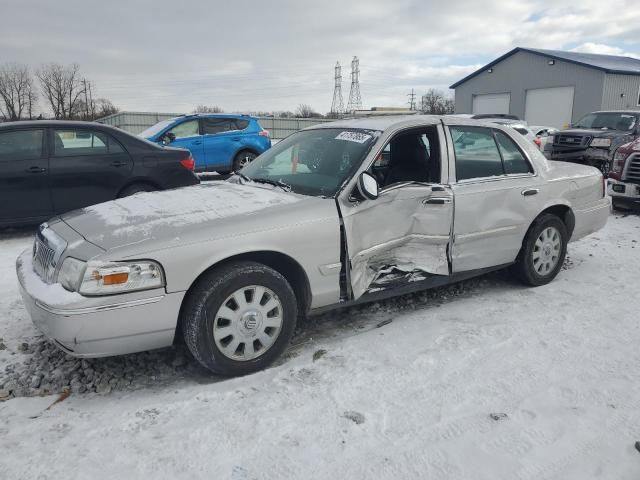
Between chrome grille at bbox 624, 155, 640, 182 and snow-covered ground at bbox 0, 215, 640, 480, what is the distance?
479cm

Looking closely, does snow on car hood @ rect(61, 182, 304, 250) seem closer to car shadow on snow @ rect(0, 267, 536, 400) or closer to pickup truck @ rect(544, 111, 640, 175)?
car shadow on snow @ rect(0, 267, 536, 400)

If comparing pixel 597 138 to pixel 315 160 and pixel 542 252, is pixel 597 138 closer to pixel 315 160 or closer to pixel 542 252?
pixel 542 252

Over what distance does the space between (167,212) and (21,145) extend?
4169 millimetres

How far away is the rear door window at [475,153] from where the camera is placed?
4.19 meters

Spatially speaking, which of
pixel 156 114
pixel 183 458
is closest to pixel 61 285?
pixel 183 458

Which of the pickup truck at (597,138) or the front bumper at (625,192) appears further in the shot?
the pickup truck at (597,138)

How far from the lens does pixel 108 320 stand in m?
2.76

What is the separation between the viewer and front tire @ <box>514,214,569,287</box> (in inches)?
183

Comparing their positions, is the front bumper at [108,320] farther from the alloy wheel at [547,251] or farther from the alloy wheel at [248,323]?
the alloy wheel at [547,251]

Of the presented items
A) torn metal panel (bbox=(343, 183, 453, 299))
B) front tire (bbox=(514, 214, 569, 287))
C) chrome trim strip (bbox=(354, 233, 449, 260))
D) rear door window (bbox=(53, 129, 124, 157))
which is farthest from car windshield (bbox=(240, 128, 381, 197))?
rear door window (bbox=(53, 129, 124, 157))

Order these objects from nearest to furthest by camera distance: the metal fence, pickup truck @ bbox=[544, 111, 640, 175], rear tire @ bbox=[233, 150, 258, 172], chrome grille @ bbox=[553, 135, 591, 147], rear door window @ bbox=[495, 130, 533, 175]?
rear door window @ bbox=[495, 130, 533, 175] → pickup truck @ bbox=[544, 111, 640, 175] → rear tire @ bbox=[233, 150, 258, 172] → chrome grille @ bbox=[553, 135, 591, 147] → the metal fence

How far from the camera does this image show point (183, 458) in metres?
2.43

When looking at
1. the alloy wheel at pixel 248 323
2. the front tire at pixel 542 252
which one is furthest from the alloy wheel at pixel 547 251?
the alloy wheel at pixel 248 323

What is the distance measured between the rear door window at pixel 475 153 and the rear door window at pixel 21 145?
203 inches
